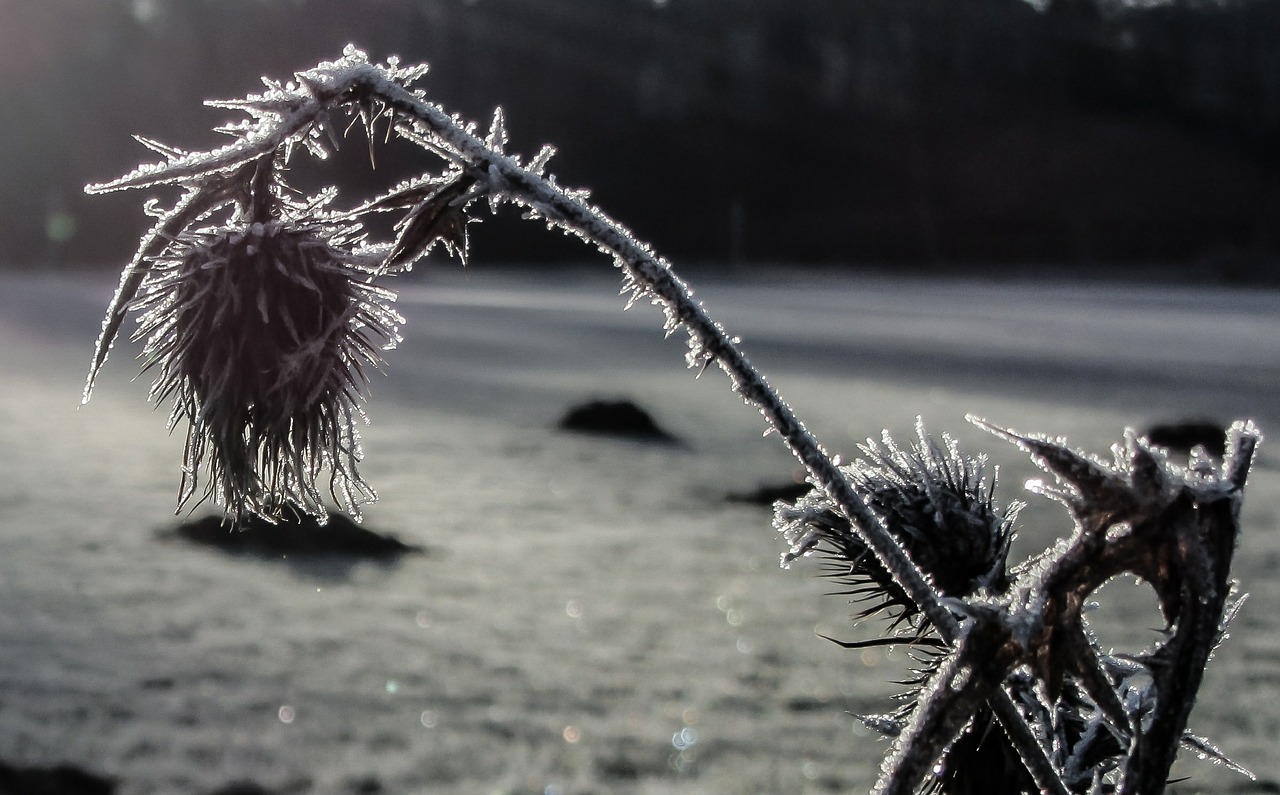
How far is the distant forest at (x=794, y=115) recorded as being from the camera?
6106 cm

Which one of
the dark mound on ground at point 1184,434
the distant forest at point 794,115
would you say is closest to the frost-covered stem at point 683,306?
the dark mound on ground at point 1184,434

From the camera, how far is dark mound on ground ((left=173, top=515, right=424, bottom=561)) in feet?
28.7

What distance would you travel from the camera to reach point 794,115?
7219cm

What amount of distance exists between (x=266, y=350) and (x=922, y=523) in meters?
0.87

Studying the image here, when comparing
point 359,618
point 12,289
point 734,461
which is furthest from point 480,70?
point 359,618

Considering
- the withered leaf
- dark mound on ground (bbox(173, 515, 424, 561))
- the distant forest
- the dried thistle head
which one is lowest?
dark mound on ground (bbox(173, 515, 424, 561))

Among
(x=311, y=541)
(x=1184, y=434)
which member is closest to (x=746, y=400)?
(x=311, y=541)

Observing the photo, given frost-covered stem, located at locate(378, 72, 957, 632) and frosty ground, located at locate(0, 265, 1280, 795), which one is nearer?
frost-covered stem, located at locate(378, 72, 957, 632)

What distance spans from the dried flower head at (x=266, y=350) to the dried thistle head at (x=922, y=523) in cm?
57

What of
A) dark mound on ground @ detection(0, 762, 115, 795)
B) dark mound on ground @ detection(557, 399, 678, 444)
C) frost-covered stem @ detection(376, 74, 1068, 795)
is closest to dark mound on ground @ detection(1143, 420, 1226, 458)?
dark mound on ground @ detection(557, 399, 678, 444)

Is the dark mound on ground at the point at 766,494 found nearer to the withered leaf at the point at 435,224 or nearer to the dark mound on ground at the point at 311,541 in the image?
the dark mound on ground at the point at 311,541

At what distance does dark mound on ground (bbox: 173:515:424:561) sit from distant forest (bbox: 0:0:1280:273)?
49235 millimetres

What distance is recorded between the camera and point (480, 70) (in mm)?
71125

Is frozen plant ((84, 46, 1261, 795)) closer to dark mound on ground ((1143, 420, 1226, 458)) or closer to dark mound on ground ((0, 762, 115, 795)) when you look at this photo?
dark mound on ground ((0, 762, 115, 795))
